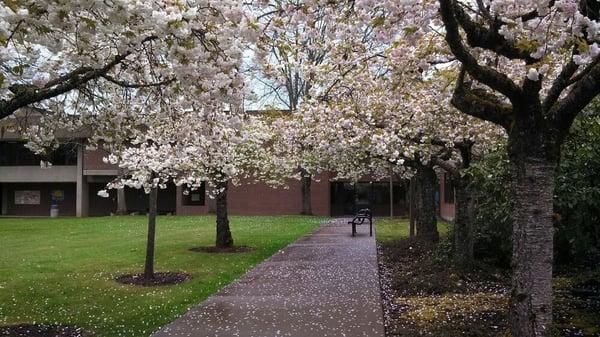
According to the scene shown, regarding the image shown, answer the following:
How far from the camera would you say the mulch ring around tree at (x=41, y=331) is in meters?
6.99

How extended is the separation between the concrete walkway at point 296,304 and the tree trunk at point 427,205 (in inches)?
95.9

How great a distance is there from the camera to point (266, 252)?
15.4 metres

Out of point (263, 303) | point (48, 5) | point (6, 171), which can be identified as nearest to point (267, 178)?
point (263, 303)

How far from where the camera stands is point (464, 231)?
34.4 feet

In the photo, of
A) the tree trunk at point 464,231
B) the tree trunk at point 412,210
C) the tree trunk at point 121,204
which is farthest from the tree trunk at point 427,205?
the tree trunk at point 121,204

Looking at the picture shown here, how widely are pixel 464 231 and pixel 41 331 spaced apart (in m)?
6.95

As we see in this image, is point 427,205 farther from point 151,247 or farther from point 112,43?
point 112,43

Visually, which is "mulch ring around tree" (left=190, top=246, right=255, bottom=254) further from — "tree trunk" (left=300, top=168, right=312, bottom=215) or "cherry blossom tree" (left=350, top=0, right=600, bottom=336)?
"tree trunk" (left=300, top=168, right=312, bottom=215)

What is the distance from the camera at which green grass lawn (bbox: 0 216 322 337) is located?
7938 millimetres

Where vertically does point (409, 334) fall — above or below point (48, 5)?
below

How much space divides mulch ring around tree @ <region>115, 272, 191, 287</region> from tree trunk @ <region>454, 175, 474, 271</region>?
5013mm

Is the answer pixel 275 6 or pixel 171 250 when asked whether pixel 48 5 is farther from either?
pixel 171 250

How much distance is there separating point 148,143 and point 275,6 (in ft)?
21.7

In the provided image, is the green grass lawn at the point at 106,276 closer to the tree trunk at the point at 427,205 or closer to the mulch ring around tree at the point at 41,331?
the mulch ring around tree at the point at 41,331
